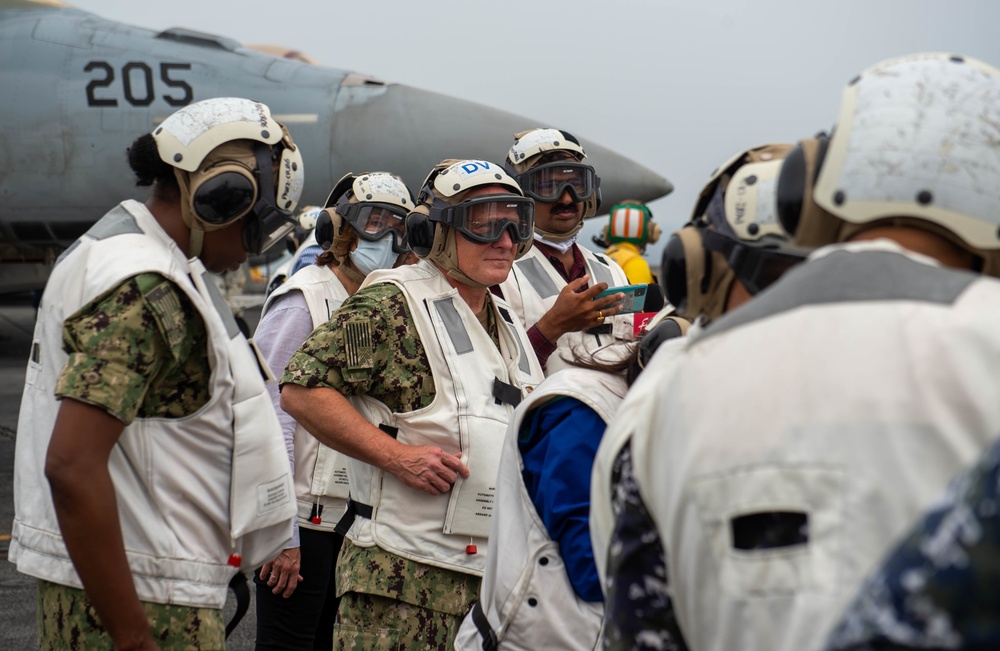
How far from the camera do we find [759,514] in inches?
43.1

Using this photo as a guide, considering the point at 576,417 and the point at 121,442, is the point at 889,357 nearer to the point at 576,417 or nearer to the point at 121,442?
the point at 576,417

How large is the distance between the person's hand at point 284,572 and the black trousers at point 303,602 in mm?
80

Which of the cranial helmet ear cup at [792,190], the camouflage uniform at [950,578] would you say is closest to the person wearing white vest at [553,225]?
the cranial helmet ear cup at [792,190]

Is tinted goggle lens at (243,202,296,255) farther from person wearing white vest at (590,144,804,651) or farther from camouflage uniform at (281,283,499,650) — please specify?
person wearing white vest at (590,144,804,651)

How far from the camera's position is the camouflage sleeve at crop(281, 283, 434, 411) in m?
2.88

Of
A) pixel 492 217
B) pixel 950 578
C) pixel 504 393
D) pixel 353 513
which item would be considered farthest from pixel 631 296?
pixel 950 578

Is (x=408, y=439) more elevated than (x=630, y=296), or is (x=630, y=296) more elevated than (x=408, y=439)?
(x=630, y=296)

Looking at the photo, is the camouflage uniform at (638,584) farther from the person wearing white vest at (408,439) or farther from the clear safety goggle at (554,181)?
the clear safety goggle at (554,181)

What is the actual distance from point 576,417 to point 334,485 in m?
1.67

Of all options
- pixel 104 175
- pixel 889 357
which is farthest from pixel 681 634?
pixel 104 175

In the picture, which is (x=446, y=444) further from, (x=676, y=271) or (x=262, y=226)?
(x=676, y=271)

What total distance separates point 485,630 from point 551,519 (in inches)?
12.6

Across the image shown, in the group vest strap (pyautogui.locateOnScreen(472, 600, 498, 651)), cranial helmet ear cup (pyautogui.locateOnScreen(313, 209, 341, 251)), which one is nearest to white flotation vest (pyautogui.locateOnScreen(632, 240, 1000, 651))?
vest strap (pyautogui.locateOnScreen(472, 600, 498, 651))

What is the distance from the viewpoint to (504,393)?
2.94 meters
